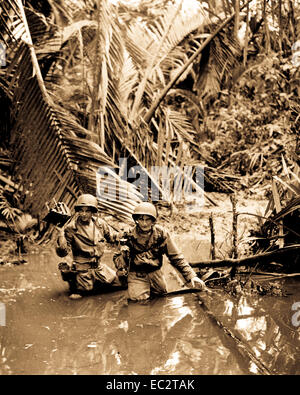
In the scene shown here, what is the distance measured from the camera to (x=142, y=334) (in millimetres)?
3854

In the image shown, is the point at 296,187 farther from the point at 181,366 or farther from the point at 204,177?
the point at 204,177

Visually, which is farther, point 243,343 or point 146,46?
point 146,46

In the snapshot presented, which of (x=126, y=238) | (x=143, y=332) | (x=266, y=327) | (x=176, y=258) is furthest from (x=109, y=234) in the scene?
(x=266, y=327)

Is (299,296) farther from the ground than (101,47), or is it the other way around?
(101,47)

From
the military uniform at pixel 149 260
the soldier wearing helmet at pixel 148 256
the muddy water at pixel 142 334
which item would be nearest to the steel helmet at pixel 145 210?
the soldier wearing helmet at pixel 148 256

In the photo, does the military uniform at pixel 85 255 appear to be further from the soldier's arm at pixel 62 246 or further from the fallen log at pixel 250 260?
the fallen log at pixel 250 260

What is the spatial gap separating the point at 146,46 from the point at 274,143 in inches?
131

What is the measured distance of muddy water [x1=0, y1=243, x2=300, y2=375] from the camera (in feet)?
10.8

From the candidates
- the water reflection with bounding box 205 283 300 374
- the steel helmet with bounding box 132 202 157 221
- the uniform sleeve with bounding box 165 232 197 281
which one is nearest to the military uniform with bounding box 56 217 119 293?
the steel helmet with bounding box 132 202 157 221

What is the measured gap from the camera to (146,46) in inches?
324

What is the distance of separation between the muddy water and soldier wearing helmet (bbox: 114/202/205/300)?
7.1 inches

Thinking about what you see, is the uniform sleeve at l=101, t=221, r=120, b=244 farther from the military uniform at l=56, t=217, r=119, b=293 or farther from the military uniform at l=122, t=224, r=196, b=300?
the military uniform at l=122, t=224, r=196, b=300

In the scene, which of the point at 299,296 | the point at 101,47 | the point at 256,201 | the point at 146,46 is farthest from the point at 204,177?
the point at 299,296
